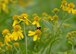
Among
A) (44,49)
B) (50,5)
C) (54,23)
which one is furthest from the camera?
(50,5)

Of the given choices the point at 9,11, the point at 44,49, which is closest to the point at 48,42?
the point at 44,49

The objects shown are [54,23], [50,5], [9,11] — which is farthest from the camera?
[50,5]

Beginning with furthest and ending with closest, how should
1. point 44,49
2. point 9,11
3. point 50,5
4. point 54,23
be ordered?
point 50,5, point 9,11, point 54,23, point 44,49

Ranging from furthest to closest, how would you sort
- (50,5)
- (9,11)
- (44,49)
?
(50,5) < (9,11) < (44,49)

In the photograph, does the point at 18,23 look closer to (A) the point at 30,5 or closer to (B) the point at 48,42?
(B) the point at 48,42

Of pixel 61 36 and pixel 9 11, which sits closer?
pixel 61 36

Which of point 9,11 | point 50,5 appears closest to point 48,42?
point 9,11

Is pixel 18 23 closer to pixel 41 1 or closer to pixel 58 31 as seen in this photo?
pixel 58 31

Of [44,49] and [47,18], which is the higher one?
[47,18]

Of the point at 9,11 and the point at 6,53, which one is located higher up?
the point at 9,11
